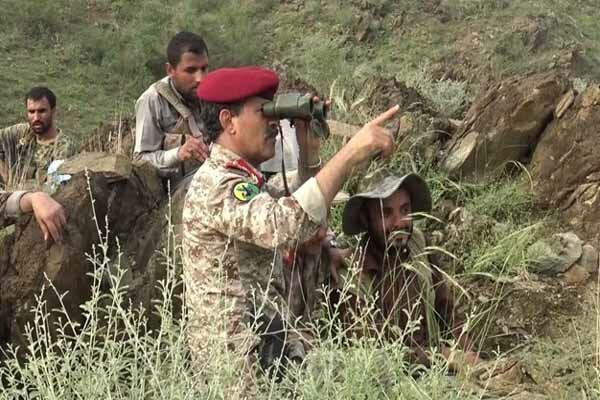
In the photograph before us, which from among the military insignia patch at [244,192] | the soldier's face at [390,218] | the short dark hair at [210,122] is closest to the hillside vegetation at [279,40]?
the short dark hair at [210,122]

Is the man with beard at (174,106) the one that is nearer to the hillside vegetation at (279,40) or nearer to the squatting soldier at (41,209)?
the squatting soldier at (41,209)

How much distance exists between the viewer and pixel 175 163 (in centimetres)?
456

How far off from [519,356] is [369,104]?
11.6 feet

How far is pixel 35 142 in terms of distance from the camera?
593 cm

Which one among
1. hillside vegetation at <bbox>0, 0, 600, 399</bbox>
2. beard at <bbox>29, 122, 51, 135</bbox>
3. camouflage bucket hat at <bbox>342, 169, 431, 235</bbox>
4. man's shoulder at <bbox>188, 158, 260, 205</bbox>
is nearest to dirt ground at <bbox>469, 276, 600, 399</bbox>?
hillside vegetation at <bbox>0, 0, 600, 399</bbox>

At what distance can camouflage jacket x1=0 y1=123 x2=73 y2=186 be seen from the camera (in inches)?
218

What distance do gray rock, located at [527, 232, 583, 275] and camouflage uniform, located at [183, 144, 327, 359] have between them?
7.85 ft

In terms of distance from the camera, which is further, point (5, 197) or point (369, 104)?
point (369, 104)

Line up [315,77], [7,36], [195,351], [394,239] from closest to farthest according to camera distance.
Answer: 1. [195,351]
2. [394,239]
3. [315,77]
4. [7,36]

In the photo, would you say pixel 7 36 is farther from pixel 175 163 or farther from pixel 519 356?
pixel 519 356

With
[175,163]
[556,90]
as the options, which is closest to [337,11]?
[556,90]

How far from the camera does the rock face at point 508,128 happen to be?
602 cm

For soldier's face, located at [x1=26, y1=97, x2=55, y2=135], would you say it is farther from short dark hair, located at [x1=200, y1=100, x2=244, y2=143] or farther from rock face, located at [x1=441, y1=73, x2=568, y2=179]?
rock face, located at [x1=441, y1=73, x2=568, y2=179]

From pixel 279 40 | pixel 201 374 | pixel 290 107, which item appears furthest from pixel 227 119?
pixel 279 40
